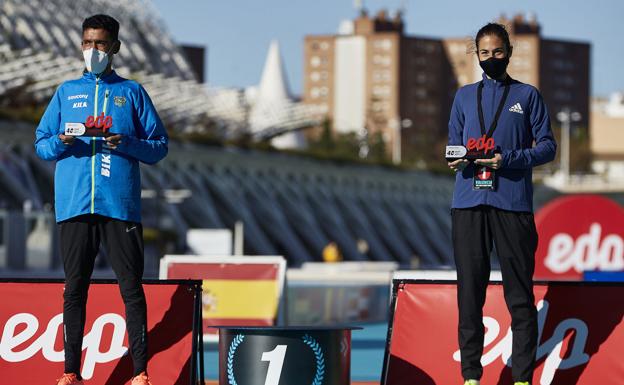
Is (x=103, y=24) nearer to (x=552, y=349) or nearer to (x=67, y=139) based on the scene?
(x=67, y=139)

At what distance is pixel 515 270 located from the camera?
696cm

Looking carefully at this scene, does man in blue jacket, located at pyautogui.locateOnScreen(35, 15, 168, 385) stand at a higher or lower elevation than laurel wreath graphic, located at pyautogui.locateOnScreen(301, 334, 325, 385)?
higher

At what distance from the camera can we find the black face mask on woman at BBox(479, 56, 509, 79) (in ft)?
23.0

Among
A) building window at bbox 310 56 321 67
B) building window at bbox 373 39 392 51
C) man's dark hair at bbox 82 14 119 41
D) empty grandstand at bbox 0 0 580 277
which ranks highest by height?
building window at bbox 373 39 392 51

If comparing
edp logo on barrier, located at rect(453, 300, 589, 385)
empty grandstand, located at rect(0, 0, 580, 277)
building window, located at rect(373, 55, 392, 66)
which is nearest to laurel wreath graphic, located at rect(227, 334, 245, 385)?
edp logo on barrier, located at rect(453, 300, 589, 385)

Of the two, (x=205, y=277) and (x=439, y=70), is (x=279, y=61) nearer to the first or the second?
(x=439, y=70)

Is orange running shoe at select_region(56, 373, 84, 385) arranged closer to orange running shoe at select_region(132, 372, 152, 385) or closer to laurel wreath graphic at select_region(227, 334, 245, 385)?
orange running shoe at select_region(132, 372, 152, 385)

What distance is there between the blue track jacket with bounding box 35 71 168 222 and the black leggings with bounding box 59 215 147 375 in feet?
0.21

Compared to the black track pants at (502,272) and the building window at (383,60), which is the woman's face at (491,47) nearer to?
the black track pants at (502,272)

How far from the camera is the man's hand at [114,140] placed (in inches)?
276

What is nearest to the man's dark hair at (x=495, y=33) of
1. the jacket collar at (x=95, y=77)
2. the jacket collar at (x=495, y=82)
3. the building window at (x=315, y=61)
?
the jacket collar at (x=495, y=82)

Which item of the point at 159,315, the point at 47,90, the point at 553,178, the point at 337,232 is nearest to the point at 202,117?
the point at 337,232

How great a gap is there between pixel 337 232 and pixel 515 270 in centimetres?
7987

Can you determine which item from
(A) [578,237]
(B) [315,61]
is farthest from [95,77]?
(B) [315,61]
